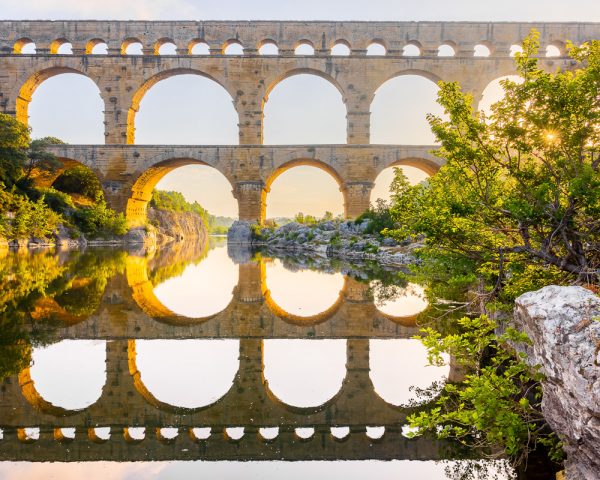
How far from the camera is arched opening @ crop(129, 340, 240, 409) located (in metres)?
4.11

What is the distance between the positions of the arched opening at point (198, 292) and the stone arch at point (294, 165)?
14.6 m

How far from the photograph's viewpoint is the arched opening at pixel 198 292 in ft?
25.8

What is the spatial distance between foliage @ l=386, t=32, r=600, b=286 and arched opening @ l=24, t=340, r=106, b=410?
3.35 meters

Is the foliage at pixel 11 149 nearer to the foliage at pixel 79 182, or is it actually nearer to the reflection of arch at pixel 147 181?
the reflection of arch at pixel 147 181

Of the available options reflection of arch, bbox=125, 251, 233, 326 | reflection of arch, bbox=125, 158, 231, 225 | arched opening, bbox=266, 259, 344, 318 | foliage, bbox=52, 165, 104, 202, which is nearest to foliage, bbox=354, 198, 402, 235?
arched opening, bbox=266, 259, 344, 318

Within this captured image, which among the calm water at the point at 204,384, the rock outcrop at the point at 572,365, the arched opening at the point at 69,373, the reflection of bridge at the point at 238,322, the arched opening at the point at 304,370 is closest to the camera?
the rock outcrop at the point at 572,365

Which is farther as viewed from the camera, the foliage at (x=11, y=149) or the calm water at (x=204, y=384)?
the foliage at (x=11, y=149)

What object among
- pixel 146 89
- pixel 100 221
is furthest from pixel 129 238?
pixel 146 89

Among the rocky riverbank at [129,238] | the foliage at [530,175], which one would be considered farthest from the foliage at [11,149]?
the foliage at [530,175]

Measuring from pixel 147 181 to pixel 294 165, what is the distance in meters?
9.50

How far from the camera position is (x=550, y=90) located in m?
3.38

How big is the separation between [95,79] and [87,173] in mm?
7597

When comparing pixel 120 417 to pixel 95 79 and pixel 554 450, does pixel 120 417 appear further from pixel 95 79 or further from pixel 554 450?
pixel 95 79

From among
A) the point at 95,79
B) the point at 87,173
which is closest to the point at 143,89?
the point at 95,79
